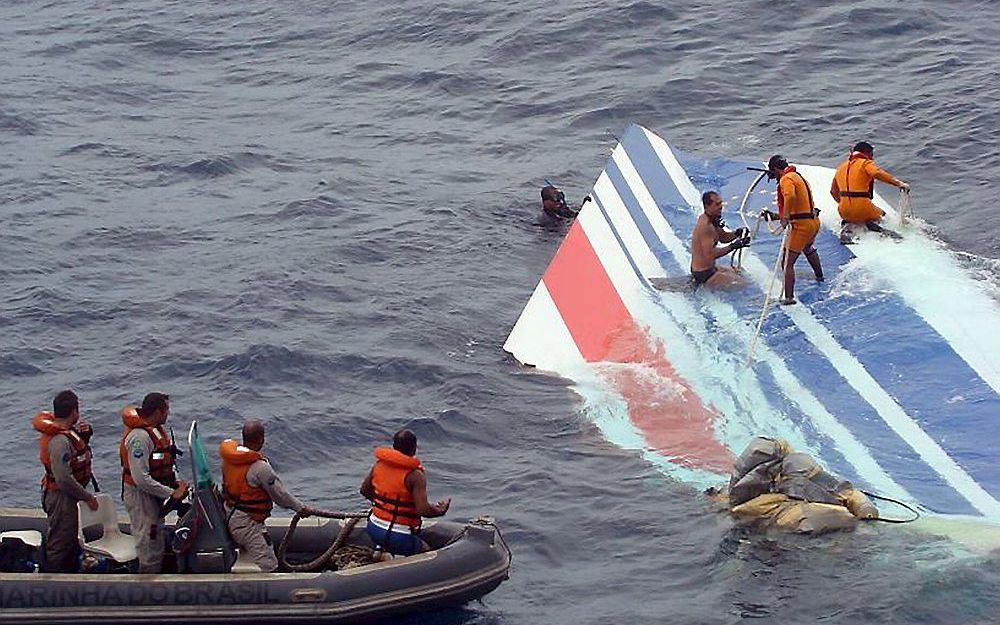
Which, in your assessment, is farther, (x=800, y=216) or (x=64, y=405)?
(x=800, y=216)

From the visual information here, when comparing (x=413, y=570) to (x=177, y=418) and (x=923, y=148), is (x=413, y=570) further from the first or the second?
(x=923, y=148)

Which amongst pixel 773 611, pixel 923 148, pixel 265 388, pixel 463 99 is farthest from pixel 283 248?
pixel 773 611

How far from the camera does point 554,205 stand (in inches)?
825

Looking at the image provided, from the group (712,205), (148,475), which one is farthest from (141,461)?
(712,205)

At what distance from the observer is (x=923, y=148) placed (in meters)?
21.5

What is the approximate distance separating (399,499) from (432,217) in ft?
33.6

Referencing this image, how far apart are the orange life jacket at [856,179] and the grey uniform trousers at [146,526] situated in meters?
9.33

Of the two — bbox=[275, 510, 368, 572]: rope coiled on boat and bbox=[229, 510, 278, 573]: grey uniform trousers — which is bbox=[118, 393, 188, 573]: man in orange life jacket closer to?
bbox=[229, 510, 278, 573]: grey uniform trousers

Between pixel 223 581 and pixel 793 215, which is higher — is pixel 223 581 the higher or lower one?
the lower one

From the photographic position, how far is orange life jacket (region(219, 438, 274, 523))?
460 inches

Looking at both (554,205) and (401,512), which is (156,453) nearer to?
(401,512)

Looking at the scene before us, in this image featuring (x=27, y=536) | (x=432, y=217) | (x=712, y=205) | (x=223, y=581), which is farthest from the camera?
(x=432, y=217)

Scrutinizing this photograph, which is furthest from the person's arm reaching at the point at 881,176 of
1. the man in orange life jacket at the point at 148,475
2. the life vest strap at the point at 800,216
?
the man in orange life jacket at the point at 148,475

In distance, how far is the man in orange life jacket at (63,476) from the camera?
11648mm
